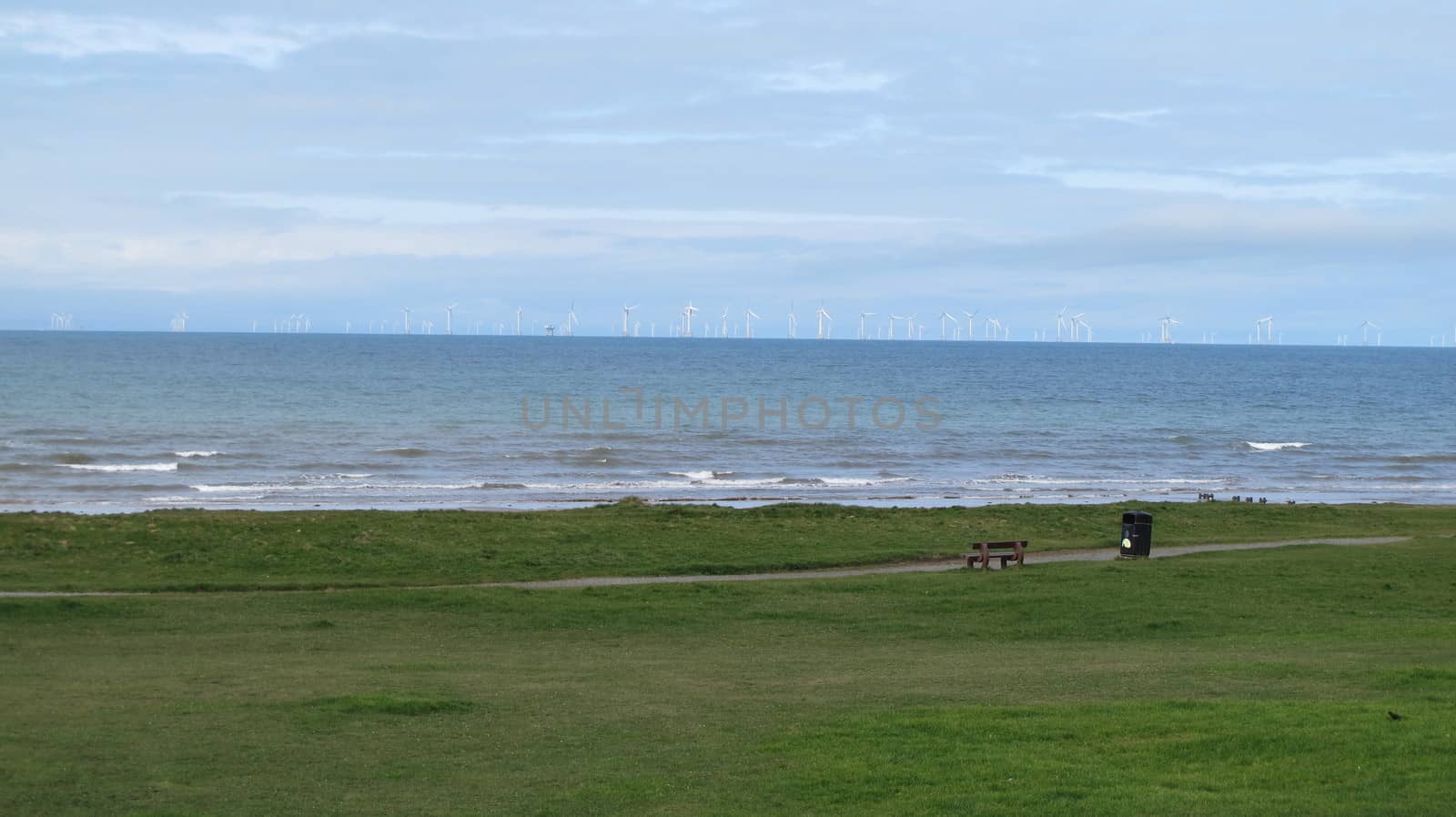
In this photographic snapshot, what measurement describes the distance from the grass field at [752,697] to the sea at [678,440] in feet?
61.7

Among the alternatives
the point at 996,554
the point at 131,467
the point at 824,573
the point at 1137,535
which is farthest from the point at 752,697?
the point at 131,467

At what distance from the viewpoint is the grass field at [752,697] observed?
8930 millimetres

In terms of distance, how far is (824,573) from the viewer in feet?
79.1

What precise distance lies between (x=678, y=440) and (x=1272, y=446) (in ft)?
95.4

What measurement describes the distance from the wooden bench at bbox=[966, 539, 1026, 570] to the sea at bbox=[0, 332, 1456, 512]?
1443 centimetres

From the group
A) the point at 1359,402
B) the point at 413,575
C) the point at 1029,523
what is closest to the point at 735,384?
the point at 1359,402

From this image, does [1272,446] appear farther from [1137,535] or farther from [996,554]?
[996,554]

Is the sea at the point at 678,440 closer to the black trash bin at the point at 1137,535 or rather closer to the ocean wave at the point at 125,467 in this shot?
the ocean wave at the point at 125,467

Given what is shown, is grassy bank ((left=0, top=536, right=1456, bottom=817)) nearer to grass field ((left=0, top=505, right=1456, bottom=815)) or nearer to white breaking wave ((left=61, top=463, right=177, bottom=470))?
grass field ((left=0, top=505, right=1456, bottom=815))

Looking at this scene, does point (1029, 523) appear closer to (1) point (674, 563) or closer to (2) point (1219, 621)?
(1) point (674, 563)

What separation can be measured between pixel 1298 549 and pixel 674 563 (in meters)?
12.3

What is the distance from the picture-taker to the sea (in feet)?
140

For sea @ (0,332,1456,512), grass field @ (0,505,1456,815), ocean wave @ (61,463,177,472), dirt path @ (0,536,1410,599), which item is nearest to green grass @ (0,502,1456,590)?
dirt path @ (0,536,1410,599)

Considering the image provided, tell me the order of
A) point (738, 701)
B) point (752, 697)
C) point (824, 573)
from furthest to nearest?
point (824, 573) < point (752, 697) < point (738, 701)
